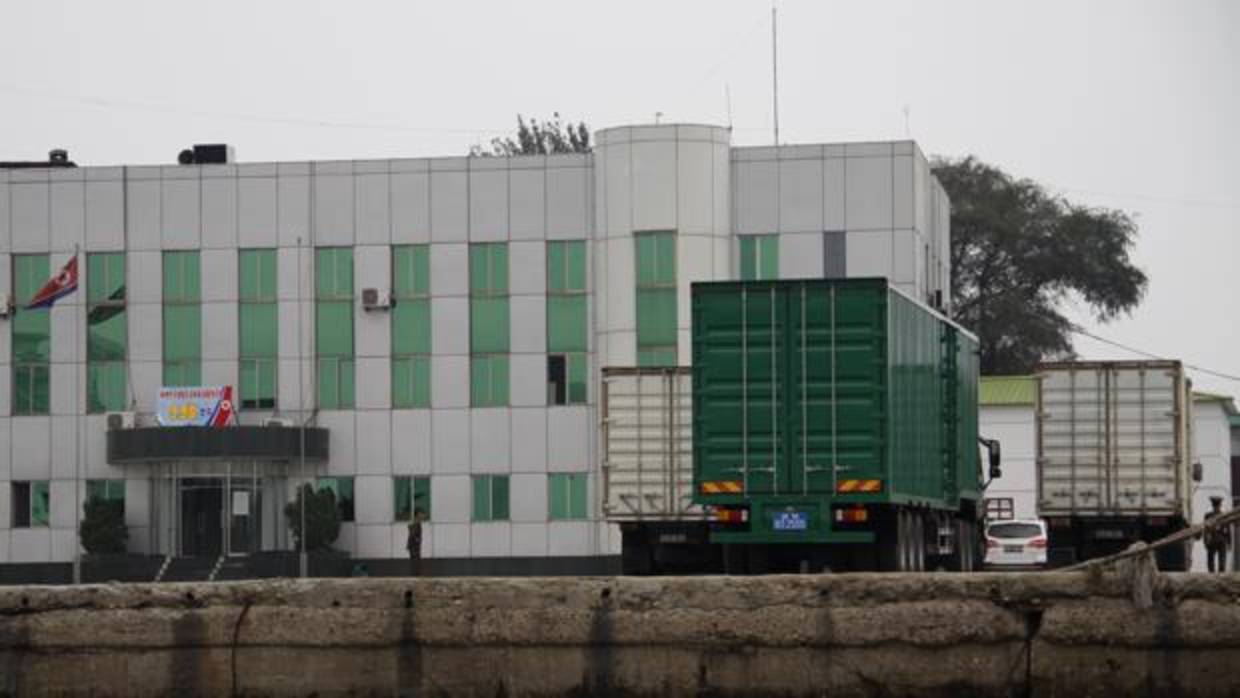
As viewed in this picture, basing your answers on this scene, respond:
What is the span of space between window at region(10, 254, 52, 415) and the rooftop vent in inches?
174

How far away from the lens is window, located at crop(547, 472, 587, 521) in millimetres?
64312

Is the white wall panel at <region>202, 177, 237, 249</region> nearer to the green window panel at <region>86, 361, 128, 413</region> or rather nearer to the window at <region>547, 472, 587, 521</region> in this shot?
the green window panel at <region>86, 361, 128, 413</region>

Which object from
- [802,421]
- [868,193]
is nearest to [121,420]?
[868,193]

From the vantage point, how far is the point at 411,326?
64.8 m

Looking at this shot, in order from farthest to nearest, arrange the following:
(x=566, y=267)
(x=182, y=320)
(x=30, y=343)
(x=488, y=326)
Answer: (x=30, y=343) → (x=182, y=320) → (x=488, y=326) → (x=566, y=267)

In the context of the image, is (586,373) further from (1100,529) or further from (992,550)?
(1100,529)

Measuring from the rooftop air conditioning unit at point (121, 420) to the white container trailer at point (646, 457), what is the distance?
98.2 ft

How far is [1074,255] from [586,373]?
62.1 meters

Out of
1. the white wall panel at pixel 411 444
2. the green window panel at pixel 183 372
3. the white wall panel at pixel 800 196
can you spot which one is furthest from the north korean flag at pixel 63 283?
the white wall panel at pixel 800 196

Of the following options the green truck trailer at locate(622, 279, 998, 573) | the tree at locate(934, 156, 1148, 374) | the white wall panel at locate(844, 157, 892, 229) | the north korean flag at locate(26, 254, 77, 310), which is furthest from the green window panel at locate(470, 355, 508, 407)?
the tree at locate(934, 156, 1148, 374)

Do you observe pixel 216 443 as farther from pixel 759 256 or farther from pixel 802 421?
pixel 802 421

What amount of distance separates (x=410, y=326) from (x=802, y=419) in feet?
Result: 114

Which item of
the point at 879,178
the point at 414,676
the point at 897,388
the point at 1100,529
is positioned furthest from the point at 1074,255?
the point at 414,676

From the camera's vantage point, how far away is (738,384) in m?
31.0
